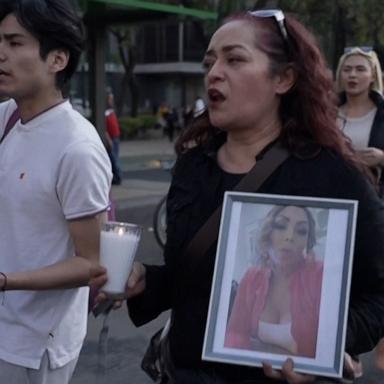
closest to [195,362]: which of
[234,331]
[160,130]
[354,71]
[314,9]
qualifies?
[234,331]

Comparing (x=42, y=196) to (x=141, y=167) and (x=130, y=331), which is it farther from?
(x=141, y=167)

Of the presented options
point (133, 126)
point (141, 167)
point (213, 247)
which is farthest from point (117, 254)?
point (133, 126)

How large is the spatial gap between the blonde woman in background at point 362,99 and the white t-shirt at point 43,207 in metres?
3.10

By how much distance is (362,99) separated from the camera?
5.33 metres

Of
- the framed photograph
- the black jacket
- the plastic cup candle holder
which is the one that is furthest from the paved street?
the framed photograph

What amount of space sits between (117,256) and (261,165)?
0.40 m

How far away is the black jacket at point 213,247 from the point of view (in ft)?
6.17

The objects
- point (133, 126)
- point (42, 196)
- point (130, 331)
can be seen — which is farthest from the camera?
point (133, 126)

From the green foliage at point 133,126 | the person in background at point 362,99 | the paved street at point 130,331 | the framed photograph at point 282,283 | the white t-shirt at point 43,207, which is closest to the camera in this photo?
the framed photograph at point 282,283

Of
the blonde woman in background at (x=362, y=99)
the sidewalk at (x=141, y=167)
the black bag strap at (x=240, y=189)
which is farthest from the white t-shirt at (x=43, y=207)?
the sidewalk at (x=141, y=167)

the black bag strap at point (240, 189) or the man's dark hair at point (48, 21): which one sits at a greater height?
the man's dark hair at point (48, 21)

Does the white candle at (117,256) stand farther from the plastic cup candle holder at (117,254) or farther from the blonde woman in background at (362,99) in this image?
the blonde woman in background at (362,99)

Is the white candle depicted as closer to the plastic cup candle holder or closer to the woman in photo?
the plastic cup candle holder

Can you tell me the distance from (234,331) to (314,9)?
20240 millimetres
